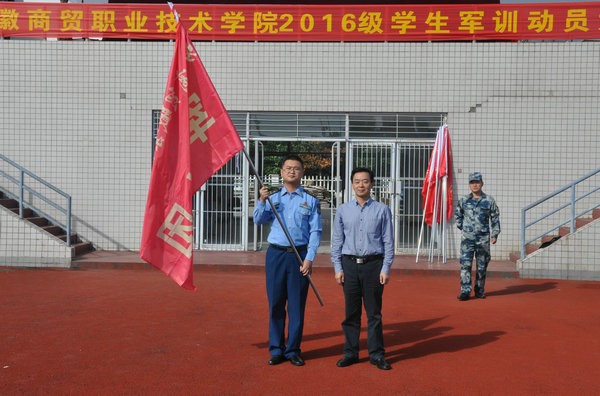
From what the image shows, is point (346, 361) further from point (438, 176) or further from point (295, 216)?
point (438, 176)

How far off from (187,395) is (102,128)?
8.79 m

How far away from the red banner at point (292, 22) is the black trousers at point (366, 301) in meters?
7.78

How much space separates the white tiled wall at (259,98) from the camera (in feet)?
37.0

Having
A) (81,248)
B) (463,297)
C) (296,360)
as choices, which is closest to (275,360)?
(296,360)

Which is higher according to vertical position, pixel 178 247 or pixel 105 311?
pixel 178 247

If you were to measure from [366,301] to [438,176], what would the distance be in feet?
21.4

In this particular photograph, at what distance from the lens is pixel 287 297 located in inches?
196

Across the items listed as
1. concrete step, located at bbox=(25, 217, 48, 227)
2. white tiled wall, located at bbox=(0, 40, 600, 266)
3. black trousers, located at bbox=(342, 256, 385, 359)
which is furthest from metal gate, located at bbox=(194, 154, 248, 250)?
black trousers, located at bbox=(342, 256, 385, 359)

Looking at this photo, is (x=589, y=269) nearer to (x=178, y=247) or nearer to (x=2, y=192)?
(x=178, y=247)

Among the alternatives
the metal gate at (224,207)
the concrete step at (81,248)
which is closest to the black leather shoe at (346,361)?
the concrete step at (81,248)

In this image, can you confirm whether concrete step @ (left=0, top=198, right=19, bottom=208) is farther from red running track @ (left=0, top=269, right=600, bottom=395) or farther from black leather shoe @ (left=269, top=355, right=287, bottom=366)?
black leather shoe @ (left=269, top=355, right=287, bottom=366)

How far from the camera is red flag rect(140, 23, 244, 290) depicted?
4.64 meters

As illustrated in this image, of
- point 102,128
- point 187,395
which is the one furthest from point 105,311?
point 102,128

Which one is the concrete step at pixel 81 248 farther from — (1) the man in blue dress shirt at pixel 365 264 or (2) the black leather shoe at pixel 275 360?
(1) the man in blue dress shirt at pixel 365 264
